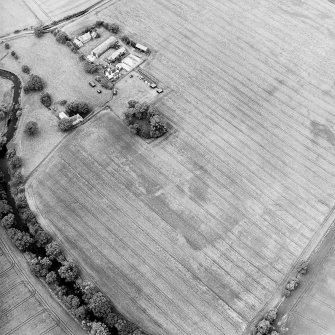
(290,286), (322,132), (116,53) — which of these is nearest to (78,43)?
(116,53)

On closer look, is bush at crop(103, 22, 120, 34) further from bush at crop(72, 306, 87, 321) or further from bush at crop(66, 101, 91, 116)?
bush at crop(72, 306, 87, 321)

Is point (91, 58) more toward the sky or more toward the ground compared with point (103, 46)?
more toward the ground

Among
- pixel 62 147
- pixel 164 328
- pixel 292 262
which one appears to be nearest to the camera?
pixel 164 328

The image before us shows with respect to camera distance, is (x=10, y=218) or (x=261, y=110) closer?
(x=10, y=218)

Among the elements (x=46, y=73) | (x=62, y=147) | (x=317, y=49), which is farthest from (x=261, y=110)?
(x=46, y=73)

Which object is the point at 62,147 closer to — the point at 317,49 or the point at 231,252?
the point at 231,252

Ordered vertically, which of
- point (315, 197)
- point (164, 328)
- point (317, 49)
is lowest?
point (164, 328)

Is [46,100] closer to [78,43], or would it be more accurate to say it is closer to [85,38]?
[78,43]
